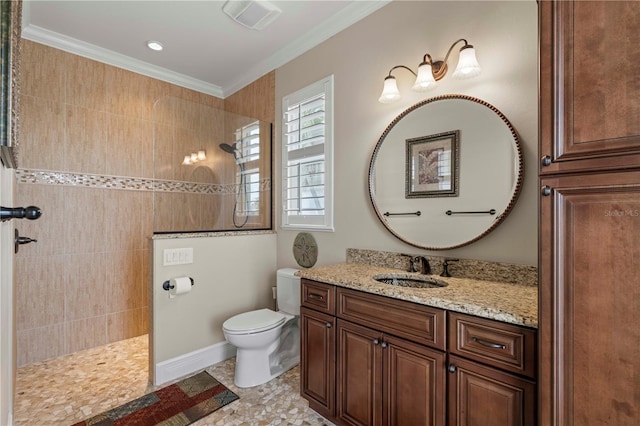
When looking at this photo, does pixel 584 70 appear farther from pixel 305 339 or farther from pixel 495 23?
pixel 305 339

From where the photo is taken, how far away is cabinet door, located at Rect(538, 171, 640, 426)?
0.81m

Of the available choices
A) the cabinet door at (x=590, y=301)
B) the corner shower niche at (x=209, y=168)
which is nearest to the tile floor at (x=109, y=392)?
the corner shower niche at (x=209, y=168)

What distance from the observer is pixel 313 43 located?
260cm

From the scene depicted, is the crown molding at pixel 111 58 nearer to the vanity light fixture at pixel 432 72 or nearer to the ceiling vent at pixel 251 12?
the ceiling vent at pixel 251 12

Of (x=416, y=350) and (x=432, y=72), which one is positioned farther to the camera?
(x=432, y=72)

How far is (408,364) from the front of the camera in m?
1.39

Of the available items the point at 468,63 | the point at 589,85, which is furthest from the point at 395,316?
the point at 468,63

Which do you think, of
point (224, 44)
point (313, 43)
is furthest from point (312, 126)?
point (224, 44)

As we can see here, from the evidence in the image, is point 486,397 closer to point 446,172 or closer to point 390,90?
point 446,172

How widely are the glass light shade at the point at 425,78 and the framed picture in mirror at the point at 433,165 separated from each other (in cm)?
29

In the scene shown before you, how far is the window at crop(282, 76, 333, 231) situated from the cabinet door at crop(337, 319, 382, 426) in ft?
3.23

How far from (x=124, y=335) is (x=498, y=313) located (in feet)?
10.8

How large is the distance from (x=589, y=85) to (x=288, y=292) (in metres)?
2.20

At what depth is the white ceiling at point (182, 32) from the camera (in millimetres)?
2232
